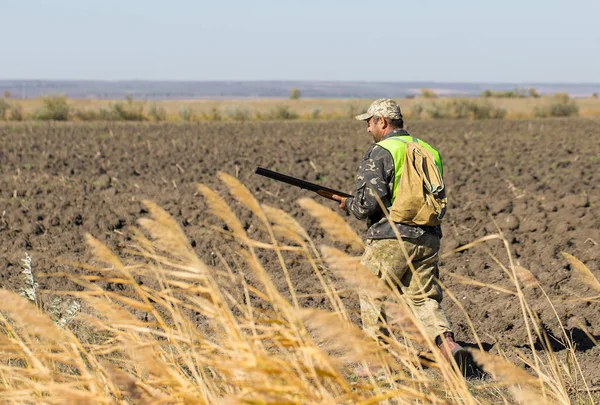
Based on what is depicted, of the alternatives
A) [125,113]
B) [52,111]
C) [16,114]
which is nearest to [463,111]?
[125,113]

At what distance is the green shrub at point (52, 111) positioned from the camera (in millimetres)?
38281

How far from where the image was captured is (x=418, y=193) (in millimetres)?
4934

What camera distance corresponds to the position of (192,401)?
2.25 m

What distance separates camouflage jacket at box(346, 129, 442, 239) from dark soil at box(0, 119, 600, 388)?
1.01 meters

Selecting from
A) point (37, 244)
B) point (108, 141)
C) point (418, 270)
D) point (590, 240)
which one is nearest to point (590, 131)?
point (108, 141)

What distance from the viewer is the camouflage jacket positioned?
5.02 m

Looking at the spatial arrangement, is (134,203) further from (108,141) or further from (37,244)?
(108,141)

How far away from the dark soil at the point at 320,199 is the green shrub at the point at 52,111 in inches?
484

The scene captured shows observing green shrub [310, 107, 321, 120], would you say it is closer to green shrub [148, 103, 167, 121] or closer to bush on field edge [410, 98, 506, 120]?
bush on field edge [410, 98, 506, 120]

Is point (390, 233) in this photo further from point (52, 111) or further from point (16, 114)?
point (16, 114)

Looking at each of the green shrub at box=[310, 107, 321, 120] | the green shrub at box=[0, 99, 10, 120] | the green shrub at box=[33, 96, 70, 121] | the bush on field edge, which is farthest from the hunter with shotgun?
the bush on field edge

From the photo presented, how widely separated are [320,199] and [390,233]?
25.3 ft

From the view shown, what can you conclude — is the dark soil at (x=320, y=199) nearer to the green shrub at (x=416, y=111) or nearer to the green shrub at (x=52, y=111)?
the green shrub at (x=52, y=111)

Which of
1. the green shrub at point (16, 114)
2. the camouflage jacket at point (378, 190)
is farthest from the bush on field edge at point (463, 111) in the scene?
the camouflage jacket at point (378, 190)
